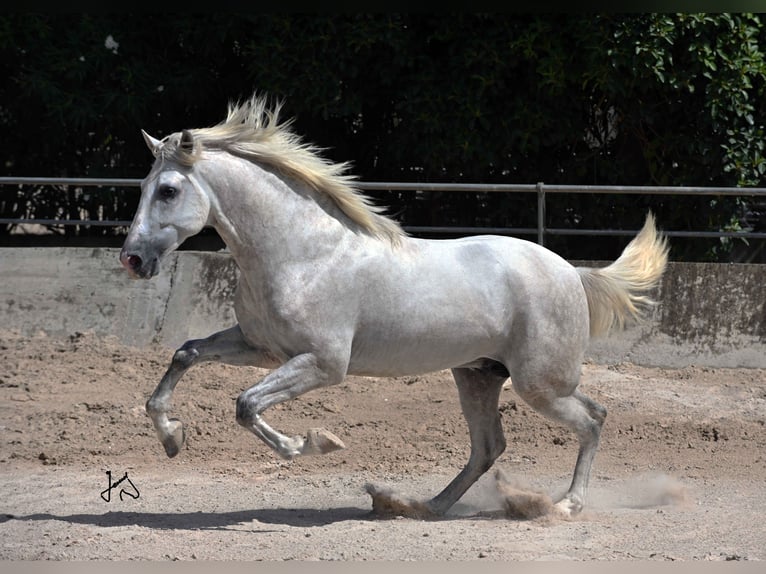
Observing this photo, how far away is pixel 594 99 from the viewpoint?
1152 cm

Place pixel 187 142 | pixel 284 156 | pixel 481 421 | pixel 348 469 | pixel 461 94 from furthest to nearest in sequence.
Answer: pixel 461 94 < pixel 348 469 < pixel 481 421 < pixel 284 156 < pixel 187 142

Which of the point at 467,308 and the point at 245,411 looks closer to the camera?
the point at 245,411

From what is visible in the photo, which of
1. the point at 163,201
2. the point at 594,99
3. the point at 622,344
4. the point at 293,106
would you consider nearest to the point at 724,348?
the point at 622,344

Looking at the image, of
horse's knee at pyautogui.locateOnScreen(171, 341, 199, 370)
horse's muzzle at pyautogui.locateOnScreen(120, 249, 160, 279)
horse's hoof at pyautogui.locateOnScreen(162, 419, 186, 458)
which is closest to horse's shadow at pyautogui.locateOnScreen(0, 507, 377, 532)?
horse's hoof at pyautogui.locateOnScreen(162, 419, 186, 458)

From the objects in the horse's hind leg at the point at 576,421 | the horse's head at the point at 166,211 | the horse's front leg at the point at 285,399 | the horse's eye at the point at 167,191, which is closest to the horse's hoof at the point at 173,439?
the horse's front leg at the point at 285,399

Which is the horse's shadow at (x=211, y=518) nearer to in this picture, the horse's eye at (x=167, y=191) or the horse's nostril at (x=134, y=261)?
the horse's nostril at (x=134, y=261)

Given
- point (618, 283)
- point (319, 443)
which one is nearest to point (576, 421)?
point (618, 283)

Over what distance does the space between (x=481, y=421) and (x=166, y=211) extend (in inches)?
81.7

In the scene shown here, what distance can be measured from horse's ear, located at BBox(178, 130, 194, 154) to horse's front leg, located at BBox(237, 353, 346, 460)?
1.13 metres

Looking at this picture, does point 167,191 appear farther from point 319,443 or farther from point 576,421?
point 576,421

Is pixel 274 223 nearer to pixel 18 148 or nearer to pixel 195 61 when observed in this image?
pixel 195 61

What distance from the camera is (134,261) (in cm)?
546

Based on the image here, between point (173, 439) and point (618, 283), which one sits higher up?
point (618, 283)

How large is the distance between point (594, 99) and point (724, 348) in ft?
10.5
